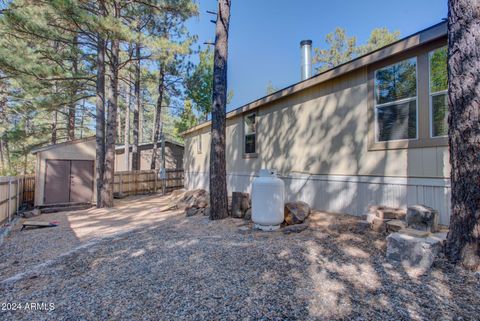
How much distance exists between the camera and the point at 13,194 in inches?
306

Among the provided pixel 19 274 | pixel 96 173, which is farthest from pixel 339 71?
pixel 96 173

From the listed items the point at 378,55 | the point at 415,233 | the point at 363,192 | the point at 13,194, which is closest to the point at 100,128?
the point at 13,194

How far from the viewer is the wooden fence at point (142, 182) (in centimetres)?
1212

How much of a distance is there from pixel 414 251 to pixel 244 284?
202 cm

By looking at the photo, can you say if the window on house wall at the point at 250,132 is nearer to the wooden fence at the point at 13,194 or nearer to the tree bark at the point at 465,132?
the tree bark at the point at 465,132

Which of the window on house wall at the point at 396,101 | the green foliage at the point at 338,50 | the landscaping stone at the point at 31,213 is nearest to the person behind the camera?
the window on house wall at the point at 396,101

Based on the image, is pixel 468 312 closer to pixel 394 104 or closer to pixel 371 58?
pixel 394 104

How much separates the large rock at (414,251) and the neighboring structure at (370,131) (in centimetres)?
137

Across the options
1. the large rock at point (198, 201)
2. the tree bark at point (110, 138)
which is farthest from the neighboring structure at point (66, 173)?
the large rock at point (198, 201)

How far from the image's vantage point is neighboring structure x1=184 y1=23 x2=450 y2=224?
158 inches

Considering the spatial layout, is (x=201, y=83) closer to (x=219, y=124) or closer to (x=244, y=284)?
(x=219, y=124)

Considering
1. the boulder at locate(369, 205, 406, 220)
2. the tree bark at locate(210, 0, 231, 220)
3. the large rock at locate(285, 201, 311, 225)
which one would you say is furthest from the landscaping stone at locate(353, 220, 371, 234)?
the tree bark at locate(210, 0, 231, 220)

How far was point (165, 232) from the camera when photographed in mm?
4898

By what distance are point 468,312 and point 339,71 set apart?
14.9 ft
